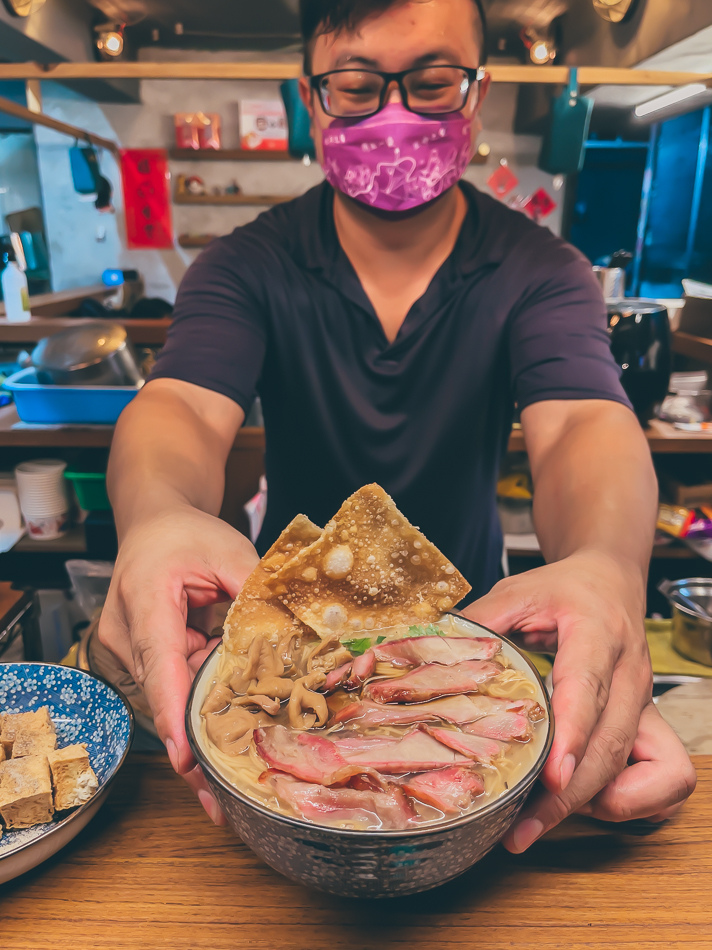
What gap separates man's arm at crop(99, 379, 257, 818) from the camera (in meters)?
0.77

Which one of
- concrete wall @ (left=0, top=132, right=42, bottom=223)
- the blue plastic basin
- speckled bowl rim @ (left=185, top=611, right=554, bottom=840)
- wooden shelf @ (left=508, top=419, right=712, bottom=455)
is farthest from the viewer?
concrete wall @ (left=0, top=132, right=42, bottom=223)

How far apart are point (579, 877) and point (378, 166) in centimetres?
155

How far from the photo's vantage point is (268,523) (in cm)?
195

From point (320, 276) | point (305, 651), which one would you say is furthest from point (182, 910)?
point (320, 276)

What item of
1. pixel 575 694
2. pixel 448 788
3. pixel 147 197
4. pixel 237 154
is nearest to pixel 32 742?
pixel 448 788

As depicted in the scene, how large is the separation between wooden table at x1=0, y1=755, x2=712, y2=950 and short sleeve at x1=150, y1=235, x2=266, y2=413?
0.98 metres

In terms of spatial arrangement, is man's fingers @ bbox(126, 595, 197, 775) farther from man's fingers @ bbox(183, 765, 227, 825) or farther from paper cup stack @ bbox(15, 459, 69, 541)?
paper cup stack @ bbox(15, 459, 69, 541)

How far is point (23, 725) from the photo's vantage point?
963mm

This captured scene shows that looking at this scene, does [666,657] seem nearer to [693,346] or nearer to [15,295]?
[693,346]

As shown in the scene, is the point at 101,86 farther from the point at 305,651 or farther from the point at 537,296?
the point at 305,651

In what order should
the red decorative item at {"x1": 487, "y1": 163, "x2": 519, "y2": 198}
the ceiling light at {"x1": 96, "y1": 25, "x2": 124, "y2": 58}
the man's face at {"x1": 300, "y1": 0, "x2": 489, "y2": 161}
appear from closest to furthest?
1. the man's face at {"x1": 300, "y1": 0, "x2": 489, "y2": 161}
2. the ceiling light at {"x1": 96, "y1": 25, "x2": 124, "y2": 58}
3. the red decorative item at {"x1": 487, "y1": 163, "x2": 519, "y2": 198}

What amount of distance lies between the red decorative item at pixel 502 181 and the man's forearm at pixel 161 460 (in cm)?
509

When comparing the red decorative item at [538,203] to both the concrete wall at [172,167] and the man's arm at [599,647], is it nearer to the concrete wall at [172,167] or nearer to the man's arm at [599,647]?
the concrete wall at [172,167]

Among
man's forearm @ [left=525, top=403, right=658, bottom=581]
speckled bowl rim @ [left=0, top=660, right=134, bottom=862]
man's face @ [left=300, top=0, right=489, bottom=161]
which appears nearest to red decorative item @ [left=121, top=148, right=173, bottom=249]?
man's face @ [left=300, top=0, right=489, bottom=161]
